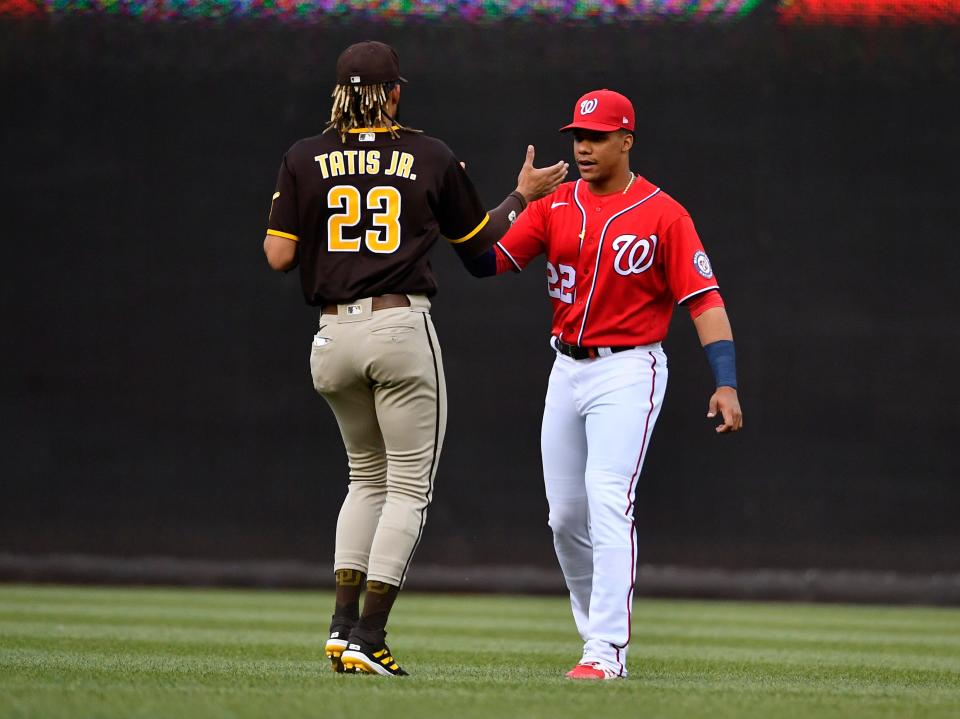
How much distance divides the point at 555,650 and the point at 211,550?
3.44 metres

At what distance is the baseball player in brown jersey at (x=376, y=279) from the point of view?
4.23m

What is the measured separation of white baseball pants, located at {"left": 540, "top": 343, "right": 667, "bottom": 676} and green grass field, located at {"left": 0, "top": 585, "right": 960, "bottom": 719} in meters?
0.23

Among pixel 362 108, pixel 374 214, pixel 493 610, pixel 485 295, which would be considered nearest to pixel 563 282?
pixel 374 214

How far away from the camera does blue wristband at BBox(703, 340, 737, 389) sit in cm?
448

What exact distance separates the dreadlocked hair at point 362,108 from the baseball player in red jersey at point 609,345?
68 cm

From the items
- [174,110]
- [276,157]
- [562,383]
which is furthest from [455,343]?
[562,383]

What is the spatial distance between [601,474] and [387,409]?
27.6 inches

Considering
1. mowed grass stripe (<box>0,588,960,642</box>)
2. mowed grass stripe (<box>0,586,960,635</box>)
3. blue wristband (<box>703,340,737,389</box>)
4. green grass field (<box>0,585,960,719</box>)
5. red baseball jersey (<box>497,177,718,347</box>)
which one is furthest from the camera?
mowed grass stripe (<box>0,586,960,635</box>)

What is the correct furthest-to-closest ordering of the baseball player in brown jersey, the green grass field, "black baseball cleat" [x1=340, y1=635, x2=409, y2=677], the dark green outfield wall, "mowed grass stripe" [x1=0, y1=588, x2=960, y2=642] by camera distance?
1. the dark green outfield wall
2. "mowed grass stripe" [x1=0, y1=588, x2=960, y2=642]
3. the baseball player in brown jersey
4. "black baseball cleat" [x1=340, y1=635, x2=409, y2=677]
5. the green grass field

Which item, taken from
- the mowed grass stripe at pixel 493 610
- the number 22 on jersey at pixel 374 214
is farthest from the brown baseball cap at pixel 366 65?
the mowed grass stripe at pixel 493 610

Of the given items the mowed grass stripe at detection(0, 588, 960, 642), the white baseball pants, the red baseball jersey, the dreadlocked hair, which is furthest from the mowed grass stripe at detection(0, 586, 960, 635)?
the dreadlocked hair

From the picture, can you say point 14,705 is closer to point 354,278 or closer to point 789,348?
point 354,278

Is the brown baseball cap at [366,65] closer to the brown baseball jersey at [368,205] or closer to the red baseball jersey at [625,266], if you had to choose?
the brown baseball jersey at [368,205]

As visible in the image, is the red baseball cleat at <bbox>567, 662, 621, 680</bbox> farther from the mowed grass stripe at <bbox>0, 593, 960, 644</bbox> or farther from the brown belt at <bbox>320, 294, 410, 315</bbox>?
the mowed grass stripe at <bbox>0, 593, 960, 644</bbox>
